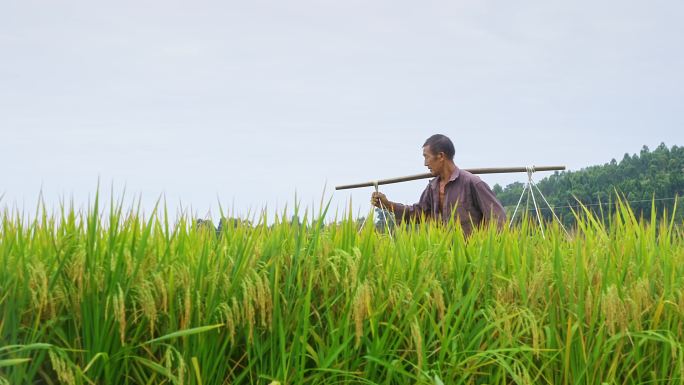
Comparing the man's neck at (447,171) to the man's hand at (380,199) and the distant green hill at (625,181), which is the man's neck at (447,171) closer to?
the man's hand at (380,199)

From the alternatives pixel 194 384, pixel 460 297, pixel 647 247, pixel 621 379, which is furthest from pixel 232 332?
pixel 647 247

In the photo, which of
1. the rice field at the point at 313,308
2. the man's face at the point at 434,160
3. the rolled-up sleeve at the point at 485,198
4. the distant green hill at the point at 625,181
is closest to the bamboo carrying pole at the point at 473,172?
the man's face at the point at 434,160

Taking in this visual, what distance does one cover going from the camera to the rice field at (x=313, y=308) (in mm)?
2797

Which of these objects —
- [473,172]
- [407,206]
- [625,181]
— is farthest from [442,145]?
[625,181]

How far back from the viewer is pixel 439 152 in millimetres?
7164

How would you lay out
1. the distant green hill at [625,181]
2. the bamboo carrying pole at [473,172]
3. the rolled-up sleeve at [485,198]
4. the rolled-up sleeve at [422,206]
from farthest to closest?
the distant green hill at [625,181] → the bamboo carrying pole at [473,172] → the rolled-up sleeve at [422,206] → the rolled-up sleeve at [485,198]

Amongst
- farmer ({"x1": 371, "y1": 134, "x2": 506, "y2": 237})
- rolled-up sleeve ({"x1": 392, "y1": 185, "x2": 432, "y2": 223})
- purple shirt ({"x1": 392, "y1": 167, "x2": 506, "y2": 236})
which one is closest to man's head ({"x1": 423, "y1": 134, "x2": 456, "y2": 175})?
farmer ({"x1": 371, "y1": 134, "x2": 506, "y2": 237})

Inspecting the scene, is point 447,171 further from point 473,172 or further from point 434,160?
point 473,172

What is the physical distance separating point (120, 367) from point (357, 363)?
36.4 inches

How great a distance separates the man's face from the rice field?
345 centimetres

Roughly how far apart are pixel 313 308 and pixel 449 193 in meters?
4.17

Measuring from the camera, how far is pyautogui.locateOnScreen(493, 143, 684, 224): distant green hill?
5072 cm

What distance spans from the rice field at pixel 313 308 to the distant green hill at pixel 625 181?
1851 inches

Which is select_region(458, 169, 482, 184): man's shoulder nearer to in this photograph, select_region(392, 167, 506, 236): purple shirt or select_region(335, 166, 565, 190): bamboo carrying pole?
select_region(392, 167, 506, 236): purple shirt
